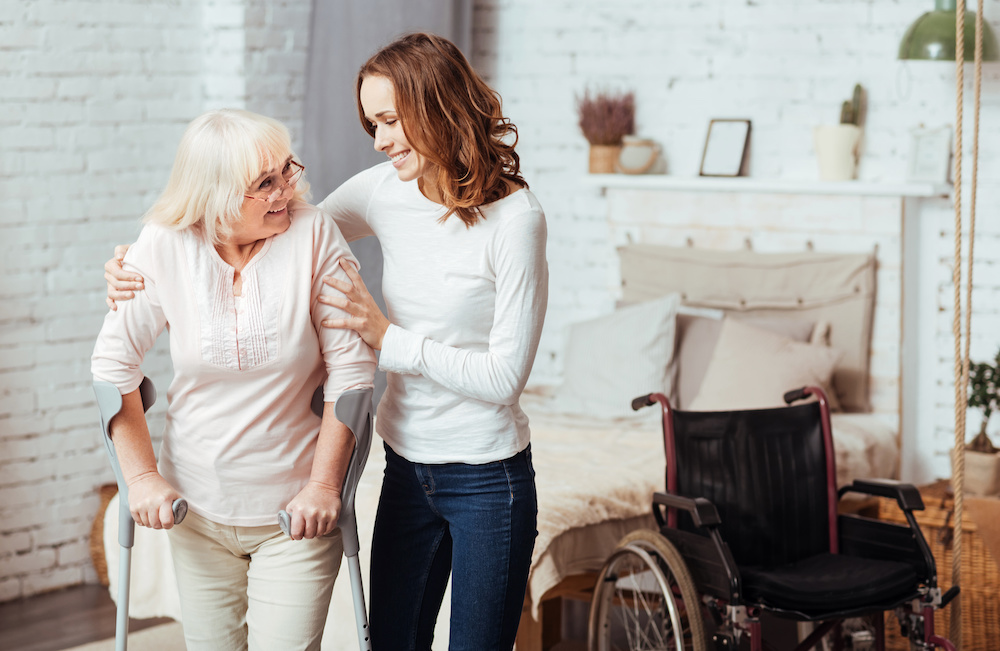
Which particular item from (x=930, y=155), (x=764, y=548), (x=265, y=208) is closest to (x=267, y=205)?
(x=265, y=208)

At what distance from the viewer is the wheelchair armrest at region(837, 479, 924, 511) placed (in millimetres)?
2678

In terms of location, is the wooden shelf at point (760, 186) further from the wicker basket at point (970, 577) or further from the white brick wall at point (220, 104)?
the wicker basket at point (970, 577)

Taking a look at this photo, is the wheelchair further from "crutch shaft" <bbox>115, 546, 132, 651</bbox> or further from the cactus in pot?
the cactus in pot

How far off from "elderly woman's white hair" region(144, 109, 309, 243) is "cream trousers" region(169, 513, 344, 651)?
1.44 ft

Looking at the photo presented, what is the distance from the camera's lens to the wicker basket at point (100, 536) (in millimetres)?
3668

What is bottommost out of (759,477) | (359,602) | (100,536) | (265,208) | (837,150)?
(100,536)

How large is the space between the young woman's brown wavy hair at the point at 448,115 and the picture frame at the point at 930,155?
2467 millimetres

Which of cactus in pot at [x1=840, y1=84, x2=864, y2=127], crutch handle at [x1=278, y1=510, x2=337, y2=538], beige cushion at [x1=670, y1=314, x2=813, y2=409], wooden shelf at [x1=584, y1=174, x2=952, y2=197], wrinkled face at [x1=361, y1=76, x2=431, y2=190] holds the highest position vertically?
cactus in pot at [x1=840, y1=84, x2=864, y2=127]

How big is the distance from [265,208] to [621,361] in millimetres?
2335

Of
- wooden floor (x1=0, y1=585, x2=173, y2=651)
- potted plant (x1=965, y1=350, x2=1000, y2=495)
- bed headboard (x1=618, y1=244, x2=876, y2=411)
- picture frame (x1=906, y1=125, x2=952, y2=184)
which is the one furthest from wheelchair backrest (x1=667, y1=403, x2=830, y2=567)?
wooden floor (x1=0, y1=585, x2=173, y2=651)

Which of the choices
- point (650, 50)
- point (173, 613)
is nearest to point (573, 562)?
point (173, 613)

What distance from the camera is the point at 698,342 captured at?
3814 millimetres

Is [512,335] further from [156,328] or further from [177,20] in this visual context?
[177,20]

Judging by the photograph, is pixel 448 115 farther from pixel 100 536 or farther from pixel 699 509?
pixel 100 536
